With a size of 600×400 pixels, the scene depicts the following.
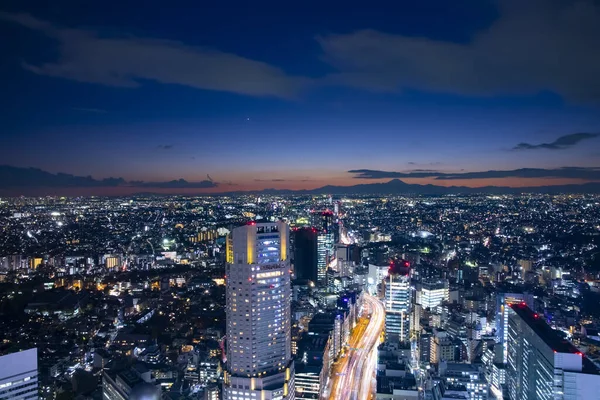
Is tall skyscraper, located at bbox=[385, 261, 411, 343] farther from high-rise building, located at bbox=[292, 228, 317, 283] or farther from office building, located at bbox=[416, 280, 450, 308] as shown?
high-rise building, located at bbox=[292, 228, 317, 283]

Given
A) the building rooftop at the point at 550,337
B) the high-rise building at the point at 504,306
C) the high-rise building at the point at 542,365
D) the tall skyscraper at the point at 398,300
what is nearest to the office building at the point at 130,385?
the high-rise building at the point at 542,365

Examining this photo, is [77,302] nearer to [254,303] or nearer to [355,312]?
[355,312]

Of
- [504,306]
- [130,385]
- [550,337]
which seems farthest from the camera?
[504,306]

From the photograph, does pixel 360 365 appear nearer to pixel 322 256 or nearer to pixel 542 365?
pixel 542 365

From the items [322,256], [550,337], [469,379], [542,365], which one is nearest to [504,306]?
[469,379]

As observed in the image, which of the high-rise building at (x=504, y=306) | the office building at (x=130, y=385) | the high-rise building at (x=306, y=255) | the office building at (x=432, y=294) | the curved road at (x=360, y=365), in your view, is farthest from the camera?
the high-rise building at (x=306, y=255)

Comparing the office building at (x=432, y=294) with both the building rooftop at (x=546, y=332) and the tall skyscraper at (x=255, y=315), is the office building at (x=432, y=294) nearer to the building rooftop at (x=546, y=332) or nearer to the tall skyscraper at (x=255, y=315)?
the building rooftop at (x=546, y=332)

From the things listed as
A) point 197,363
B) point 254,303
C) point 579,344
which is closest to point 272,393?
point 254,303
